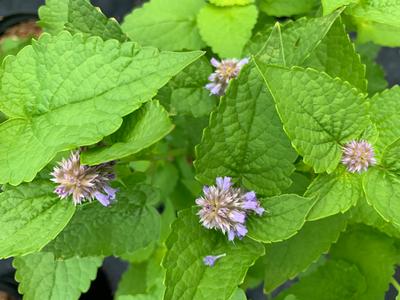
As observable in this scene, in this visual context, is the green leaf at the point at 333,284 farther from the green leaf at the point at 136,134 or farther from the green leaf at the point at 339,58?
the green leaf at the point at 136,134

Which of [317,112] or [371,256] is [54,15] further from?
[371,256]

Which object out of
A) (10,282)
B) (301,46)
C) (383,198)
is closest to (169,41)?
(301,46)

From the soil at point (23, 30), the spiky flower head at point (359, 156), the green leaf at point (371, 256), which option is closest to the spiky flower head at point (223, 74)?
the spiky flower head at point (359, 156)

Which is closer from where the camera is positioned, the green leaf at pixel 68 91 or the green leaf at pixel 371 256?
the green leaf at pixel 68 91

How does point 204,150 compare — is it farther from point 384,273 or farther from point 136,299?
point 384,273

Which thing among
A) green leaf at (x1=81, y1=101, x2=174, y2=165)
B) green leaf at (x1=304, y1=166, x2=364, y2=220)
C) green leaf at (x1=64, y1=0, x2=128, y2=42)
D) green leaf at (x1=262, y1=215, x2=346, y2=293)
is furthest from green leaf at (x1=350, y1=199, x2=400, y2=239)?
green leaf at (x1=64, y1=0, x2=128, y2=42)

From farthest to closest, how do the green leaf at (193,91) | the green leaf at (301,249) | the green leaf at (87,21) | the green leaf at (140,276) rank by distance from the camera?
the green leaf at (140,276), the green leaf at (193,91), the green leaf at (301,249), the green leaf at (87,21)

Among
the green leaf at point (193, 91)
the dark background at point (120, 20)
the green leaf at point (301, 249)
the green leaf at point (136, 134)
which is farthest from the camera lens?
the dark background at point (120, 20)

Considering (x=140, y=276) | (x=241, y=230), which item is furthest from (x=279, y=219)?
(x=140, y=276)
